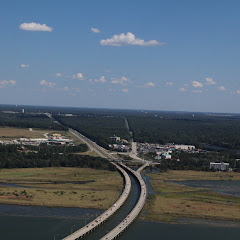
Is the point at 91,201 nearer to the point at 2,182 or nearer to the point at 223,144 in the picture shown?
the point at 2,182

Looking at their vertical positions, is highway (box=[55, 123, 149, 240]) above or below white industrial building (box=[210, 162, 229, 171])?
below

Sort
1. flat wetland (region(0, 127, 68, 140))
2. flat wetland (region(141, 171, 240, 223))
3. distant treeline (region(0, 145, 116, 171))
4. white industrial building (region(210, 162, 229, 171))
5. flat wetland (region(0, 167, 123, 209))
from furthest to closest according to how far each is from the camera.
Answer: flat wetland (region(0, 127, 68, 140)) → white industrial building (region(210, 162, 229, 171)) → distant treeline (region(0, 145, 116, 171)) → flat wetland (region(0, 167, 123, 209)) → flat wetland (region(141, 171, 240, 223))

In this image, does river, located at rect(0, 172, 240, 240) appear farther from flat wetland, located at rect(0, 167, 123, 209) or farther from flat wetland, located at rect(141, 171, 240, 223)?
flat wetland, located at rect(0, 167, 123, 209)

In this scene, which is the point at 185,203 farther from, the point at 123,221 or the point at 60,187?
the point at 60,187

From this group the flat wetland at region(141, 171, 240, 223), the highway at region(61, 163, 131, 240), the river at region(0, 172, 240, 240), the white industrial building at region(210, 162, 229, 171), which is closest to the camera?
the highway at region(61, 163, 131, 240)

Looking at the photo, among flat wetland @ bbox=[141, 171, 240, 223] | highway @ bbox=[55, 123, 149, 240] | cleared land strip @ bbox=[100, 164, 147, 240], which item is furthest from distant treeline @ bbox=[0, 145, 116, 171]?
cleared land strip @ bbox=[100, 164, 147, 240]

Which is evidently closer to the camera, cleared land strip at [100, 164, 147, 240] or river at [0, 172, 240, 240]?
cleared land strip at [100, 164, 147, 240]

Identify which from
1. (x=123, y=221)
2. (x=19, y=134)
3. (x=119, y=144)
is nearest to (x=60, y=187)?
(x=123, y=221)

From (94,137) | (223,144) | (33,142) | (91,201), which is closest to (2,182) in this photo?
(91,201)
